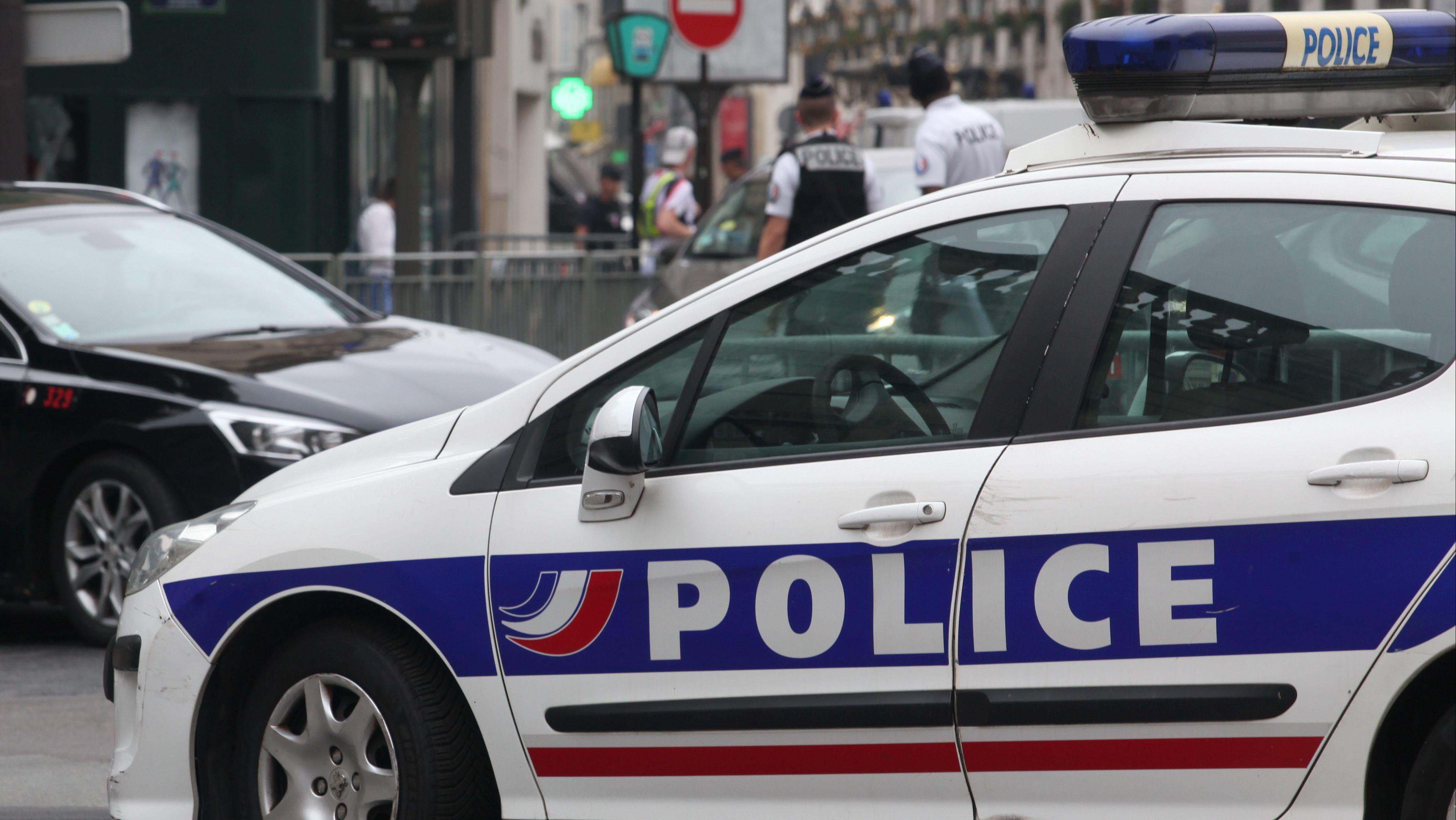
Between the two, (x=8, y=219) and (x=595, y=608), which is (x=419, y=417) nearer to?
(x=8, y=219)

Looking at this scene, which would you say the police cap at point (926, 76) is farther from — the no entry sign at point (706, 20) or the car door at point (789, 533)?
the car door at point (789, 533)

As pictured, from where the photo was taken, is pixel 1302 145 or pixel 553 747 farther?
pixel 553 747

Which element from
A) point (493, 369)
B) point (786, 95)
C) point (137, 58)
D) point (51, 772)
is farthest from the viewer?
point (786, 95)

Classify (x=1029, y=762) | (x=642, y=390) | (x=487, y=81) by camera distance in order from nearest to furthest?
(x=1029, y=762), (x=642, y=390), (x=487, y=81)

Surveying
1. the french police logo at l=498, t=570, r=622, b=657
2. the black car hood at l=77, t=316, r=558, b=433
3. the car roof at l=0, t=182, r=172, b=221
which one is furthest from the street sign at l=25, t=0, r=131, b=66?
the french police logo at l=498, t=570, r=622, b=657

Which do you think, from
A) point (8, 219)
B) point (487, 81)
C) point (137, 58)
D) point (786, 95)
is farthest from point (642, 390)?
point (786, 95)

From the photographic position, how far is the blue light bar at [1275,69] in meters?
3.43

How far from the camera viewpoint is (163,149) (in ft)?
57.1

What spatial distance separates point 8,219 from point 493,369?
1.96 m

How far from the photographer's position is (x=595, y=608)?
3.53 meters

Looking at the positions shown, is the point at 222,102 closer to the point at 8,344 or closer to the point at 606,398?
the point at 8,344

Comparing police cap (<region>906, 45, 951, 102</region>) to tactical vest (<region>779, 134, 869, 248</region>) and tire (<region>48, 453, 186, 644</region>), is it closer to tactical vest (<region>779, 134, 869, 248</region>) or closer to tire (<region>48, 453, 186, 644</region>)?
tactical vest (<region>779, 134, 869, 248</region>)

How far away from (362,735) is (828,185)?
5.65 meters

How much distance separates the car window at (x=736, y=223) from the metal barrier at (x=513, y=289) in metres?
1.31
